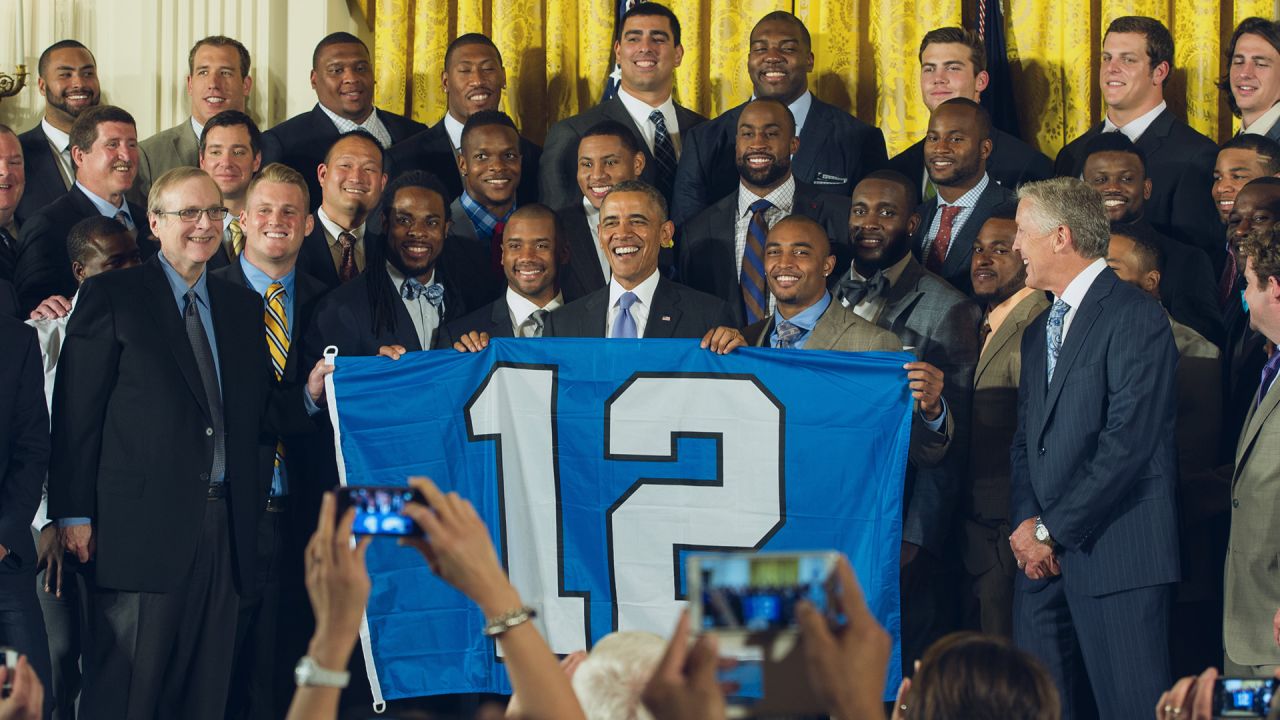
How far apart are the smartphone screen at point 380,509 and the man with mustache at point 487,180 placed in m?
4.84

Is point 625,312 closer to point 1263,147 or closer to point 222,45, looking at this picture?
point 1263,147

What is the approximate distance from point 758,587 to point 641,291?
14.6ft

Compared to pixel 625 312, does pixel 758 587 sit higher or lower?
lower

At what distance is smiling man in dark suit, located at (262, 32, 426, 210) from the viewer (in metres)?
8.30

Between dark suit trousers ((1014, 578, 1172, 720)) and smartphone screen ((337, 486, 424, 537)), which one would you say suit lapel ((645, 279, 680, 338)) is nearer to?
dark suit trousers ((1014, 578, 1172, 720))

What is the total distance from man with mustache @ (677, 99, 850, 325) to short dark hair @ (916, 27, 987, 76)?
1.24 meters

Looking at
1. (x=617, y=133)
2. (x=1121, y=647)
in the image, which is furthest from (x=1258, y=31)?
(x=1121, y=647)

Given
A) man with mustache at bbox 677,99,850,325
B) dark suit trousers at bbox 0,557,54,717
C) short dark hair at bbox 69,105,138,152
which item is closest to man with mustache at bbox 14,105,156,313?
short dark hair at bbox 69,105,138,152

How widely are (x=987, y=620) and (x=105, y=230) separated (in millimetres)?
3854

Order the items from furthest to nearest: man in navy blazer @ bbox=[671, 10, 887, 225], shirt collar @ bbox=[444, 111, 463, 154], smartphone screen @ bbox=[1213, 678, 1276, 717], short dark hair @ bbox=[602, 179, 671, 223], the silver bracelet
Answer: shirt collar @ bbox=[444, 111, 463, 154] → man in navy blazer @ bbox=[671, 10, 887, 225] → short dark hair @ bbox=[602, 179, 671, 223] → smartphone screen @ bbox=[1213, 678, 1276, 717] → the silver bracelet

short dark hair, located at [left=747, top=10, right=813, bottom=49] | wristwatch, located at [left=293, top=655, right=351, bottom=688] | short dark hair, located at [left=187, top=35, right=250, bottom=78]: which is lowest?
wristwatch, located at [left=293, top=655, right=351, bottom=688]

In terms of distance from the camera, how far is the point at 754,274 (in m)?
7.23

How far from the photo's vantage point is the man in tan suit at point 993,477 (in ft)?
21.2

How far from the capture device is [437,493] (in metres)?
2.65
